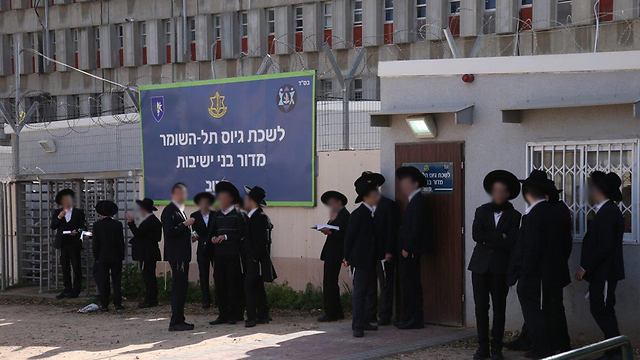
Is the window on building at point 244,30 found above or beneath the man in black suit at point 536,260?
above

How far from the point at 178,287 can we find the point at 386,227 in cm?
263

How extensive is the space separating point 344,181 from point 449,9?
23498 mm

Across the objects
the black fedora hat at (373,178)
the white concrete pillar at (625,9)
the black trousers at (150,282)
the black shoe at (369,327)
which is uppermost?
the white concrete pillar at (625,9)

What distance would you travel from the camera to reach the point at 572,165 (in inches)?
420

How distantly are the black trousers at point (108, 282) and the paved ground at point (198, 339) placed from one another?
550 mm

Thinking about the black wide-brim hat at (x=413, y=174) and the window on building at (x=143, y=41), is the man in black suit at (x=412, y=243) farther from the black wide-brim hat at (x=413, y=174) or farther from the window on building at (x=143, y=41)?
the window on building at (x=143, y=41)

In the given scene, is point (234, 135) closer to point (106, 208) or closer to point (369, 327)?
point (106, 208)

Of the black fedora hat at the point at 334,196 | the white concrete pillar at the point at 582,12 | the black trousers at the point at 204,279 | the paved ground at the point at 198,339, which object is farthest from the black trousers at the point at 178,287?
the white concrete pillar at the point at 582,12

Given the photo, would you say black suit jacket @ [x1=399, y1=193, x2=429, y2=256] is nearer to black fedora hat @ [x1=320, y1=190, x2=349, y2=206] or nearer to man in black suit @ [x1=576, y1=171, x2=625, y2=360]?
black fedora hat @ [x1=320, y1=190, x2=349, y2=206]

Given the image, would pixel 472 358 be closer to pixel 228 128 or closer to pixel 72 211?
pixel 228 128

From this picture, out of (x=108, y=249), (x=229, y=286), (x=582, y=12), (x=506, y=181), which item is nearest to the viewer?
(x=506, y=181)

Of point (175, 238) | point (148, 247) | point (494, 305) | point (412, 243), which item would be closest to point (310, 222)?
point (148, 247)

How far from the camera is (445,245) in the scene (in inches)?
461

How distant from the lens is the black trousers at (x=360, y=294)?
11.1 m
